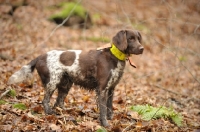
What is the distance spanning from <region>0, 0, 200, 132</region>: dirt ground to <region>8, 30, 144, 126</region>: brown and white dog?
1.45 feet

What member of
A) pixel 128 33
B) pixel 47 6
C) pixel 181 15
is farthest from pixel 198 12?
pixel 128 33

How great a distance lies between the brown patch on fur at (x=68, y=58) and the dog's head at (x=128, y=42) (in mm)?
932

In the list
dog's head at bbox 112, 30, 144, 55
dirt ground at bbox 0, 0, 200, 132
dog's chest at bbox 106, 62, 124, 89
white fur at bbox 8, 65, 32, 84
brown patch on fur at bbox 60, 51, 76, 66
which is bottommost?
dirt ground at bbox 0, 0, 200, 132

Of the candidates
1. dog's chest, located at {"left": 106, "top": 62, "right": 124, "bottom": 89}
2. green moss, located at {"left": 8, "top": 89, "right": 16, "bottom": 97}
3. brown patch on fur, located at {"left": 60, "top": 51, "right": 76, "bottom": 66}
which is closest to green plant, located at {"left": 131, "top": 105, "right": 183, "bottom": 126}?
dog's chest, located at {"left": 106, "top": 62, "right": 124, "bottom": 89}

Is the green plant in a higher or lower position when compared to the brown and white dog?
lower

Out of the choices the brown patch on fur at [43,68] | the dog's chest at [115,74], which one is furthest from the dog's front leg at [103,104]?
the brown patch on fur at [43,68]

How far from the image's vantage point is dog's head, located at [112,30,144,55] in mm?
5371

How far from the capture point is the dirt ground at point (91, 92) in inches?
207

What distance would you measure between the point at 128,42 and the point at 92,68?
88cm

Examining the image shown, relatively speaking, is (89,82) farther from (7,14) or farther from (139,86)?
(7,14)

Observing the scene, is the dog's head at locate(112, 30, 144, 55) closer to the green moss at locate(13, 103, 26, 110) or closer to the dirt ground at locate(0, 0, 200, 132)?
the dirt ground at locate(0, 0, 200, 132)

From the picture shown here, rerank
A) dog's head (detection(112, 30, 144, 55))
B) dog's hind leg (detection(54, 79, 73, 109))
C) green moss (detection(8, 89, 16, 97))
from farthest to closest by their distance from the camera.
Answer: green moss (detection(8, 89, 16, 97))
dog's hind leg (detection(54, 79, 73, 109))
dog's head (detection(112, 30, 144, 55))

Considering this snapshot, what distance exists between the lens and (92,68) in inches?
220

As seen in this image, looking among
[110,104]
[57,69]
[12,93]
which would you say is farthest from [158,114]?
[12,93]
